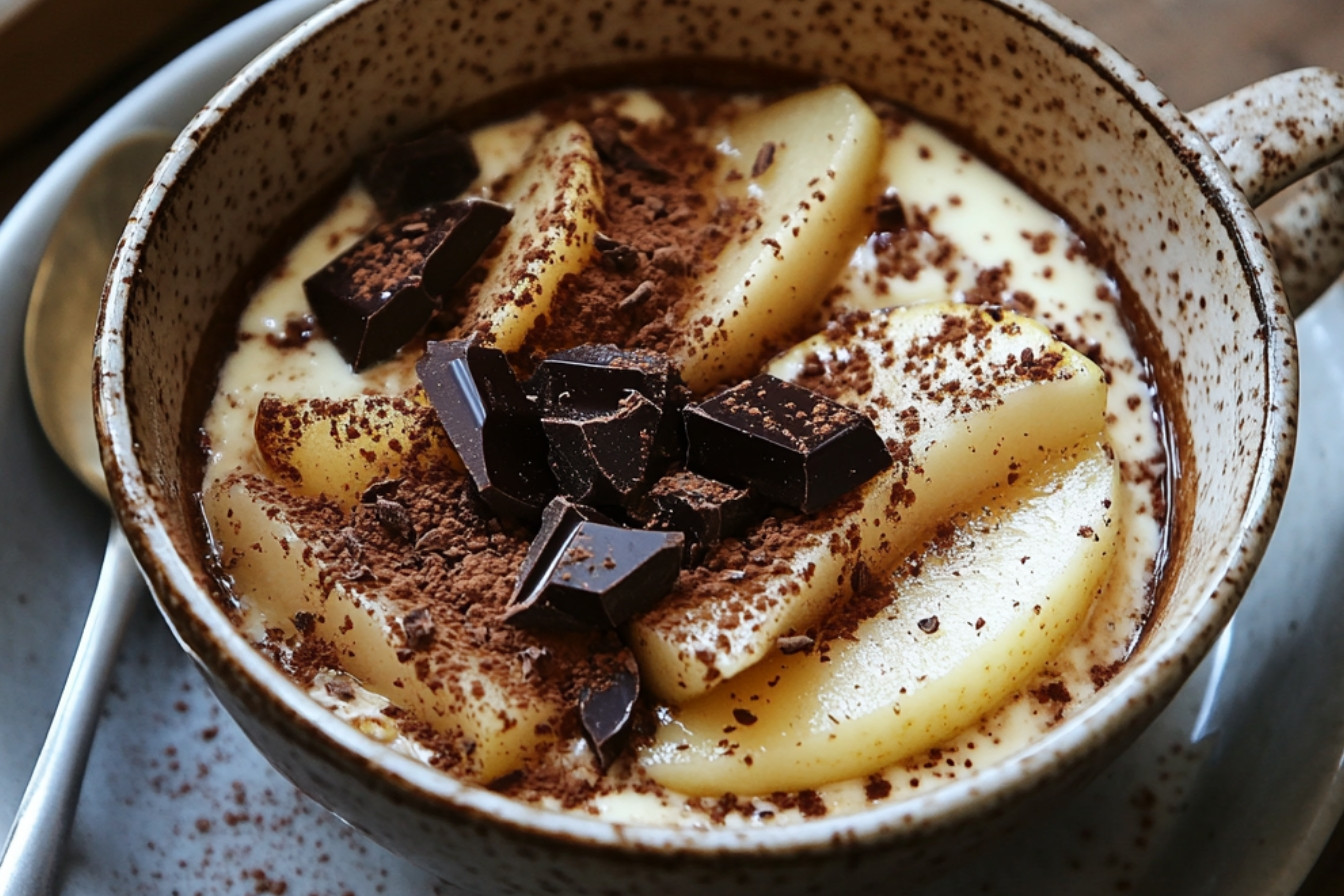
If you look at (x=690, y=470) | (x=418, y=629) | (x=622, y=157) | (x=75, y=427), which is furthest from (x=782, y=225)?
(x=75, y=427)

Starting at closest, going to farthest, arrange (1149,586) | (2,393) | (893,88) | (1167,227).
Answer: (1149,586)
(1167,227)
(2,393)
(893,88)

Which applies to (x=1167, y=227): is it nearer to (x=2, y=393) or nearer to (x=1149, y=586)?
(x=1149, y=586)

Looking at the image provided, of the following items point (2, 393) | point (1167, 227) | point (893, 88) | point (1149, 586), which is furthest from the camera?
point (893, 88)

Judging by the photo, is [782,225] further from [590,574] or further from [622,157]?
[590,574]

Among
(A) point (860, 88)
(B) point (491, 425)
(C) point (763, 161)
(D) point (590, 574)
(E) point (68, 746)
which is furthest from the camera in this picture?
(A) point (860, 88)

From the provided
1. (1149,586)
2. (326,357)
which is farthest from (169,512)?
(1149,586)

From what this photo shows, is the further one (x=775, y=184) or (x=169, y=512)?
(x=775, y=184)

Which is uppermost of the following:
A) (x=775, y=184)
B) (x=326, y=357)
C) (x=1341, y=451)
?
(x=775, y=184)
